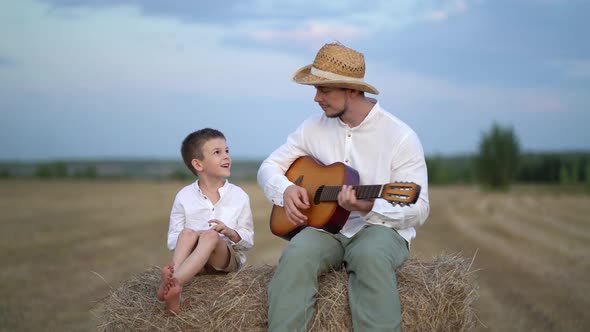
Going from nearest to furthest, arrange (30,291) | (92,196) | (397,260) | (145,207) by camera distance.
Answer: (397,260), (30,291), (145,207), (92,196)

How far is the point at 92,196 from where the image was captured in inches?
794

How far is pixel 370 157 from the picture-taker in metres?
4.51

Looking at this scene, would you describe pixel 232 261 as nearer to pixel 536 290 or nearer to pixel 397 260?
pixel 397 260

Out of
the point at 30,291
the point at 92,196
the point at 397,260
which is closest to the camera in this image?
the point at 397,260

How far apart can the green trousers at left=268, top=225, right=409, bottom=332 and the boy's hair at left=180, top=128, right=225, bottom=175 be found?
3.06 ft

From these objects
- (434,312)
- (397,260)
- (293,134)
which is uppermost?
(293,134)

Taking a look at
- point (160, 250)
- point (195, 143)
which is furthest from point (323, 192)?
point (160, 250)

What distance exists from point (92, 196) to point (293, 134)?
639 inches

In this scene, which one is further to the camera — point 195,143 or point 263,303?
point 195,143

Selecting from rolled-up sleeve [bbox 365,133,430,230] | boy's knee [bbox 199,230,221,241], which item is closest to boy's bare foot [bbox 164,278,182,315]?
boy's knee [bbox 199,230,221,241]

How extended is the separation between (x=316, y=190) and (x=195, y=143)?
0.88 metres

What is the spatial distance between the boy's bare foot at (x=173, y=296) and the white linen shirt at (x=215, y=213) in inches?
23.6

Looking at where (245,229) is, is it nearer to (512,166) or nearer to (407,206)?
(407,206)

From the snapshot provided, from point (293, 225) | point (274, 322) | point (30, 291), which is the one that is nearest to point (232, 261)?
point (293, 225)
